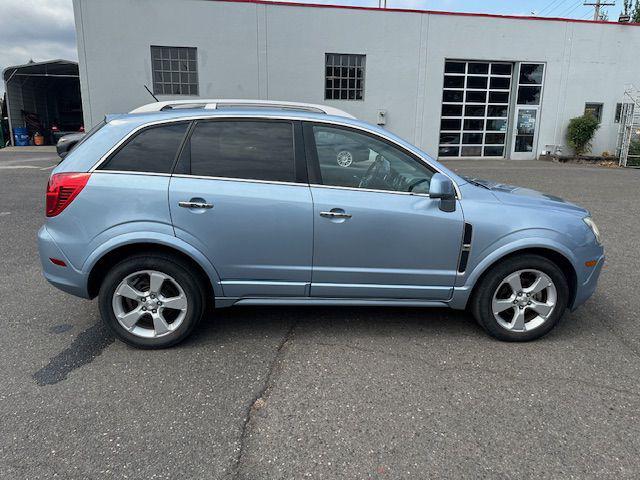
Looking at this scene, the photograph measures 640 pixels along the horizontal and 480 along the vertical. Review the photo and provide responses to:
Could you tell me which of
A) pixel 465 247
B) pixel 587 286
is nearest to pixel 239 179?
pixel 465 247

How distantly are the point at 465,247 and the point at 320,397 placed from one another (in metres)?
1.55

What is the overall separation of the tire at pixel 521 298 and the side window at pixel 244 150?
1.74 m

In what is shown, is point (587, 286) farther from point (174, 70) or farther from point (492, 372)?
point (174, 70)

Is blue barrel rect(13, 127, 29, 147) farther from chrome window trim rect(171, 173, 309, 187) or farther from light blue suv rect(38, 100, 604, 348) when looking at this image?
chrome window trim rect(171, 173, 309, 187)

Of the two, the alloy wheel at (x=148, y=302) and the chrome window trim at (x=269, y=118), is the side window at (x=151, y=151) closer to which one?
the chrome window trim at (x=269, y=118)

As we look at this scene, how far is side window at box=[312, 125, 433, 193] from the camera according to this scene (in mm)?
3717

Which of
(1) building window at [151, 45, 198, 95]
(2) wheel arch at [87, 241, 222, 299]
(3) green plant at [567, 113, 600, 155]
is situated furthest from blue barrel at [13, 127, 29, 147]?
(2) wheel arch at [87, 241, 222, 299]

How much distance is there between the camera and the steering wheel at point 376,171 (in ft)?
12.3

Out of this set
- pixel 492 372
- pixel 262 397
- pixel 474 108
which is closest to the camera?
pixel 262 397

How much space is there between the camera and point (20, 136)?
27094mm

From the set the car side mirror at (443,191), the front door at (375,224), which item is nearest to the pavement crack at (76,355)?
the front door at (375,224)

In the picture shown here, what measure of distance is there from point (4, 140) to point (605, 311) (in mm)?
30965

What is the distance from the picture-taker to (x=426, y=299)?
151 inches

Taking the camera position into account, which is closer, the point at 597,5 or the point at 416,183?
the point at 416,183
